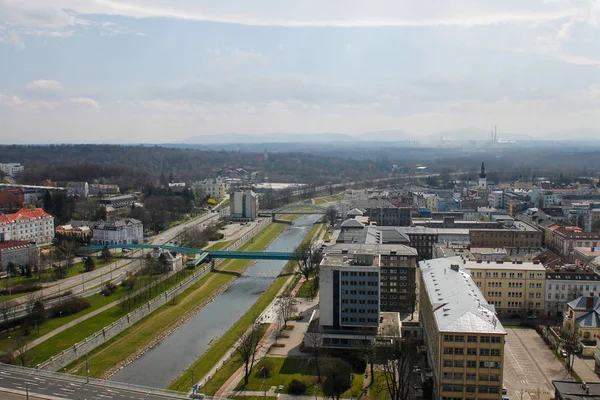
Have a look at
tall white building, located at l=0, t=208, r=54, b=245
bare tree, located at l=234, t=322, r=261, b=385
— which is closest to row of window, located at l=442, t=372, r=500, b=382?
bare tree, located at l=234, t=322, r=261, b=385

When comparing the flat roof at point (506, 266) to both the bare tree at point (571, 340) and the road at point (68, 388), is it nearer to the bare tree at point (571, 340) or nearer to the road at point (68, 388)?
the bare tree at point (571, 340)

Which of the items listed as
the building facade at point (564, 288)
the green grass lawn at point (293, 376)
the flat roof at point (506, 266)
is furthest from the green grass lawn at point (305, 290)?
the building facade at point (564, 288)

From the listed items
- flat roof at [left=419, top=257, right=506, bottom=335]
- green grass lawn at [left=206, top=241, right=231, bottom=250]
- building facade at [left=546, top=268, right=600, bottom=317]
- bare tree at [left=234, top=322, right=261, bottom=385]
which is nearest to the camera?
flat roof at [left=419, top=257, right=506, bottom=335]

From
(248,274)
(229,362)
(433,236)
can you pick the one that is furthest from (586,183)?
(229,362)

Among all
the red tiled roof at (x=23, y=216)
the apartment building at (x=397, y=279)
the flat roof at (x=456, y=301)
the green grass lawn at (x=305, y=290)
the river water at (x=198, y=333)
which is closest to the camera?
the flat roof at (x=456, y=301)

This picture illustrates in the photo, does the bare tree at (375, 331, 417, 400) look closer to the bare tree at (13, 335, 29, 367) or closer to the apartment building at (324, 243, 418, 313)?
the apartment building at (324, 243, 418, 313)

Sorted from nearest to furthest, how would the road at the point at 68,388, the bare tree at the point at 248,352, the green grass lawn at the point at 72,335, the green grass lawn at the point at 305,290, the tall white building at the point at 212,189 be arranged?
the road at the point at 68,388
the bare tree at the point at 248,352
the green grass lawn at the point at 72,335
the green grass lawn at the point at 305,290
the tall white building at the point at 212,189

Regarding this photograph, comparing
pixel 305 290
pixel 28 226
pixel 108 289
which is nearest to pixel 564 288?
pixel 305 290
